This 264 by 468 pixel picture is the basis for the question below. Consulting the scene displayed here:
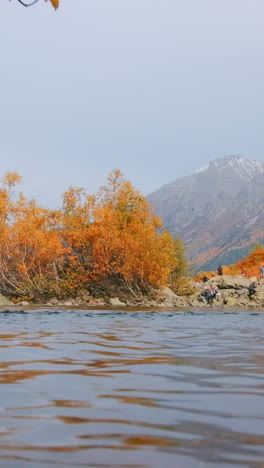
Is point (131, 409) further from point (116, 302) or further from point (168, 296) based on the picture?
point (168, 296)

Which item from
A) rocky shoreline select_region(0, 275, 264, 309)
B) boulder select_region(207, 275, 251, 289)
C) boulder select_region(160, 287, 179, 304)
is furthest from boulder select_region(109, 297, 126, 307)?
boulder select_region(207, 275, 251, 289)

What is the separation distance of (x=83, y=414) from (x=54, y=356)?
378cm

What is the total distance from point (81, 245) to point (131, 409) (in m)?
40.0

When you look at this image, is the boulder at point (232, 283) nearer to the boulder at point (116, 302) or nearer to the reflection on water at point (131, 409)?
the boulder at point (116, 302)

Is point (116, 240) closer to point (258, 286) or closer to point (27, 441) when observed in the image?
point (258, 286)

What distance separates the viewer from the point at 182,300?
38375 millimetres

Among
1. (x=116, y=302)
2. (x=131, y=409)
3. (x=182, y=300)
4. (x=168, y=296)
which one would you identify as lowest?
(x=131, y=409)

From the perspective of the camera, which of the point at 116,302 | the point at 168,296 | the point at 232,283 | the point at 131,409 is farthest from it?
the point at 232,283

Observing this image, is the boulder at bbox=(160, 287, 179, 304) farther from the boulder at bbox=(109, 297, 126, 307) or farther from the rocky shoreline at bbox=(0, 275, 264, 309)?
the boulder at bbox=(109, 297, 126, 307)

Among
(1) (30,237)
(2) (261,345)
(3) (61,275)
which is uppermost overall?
(1) (30,237)

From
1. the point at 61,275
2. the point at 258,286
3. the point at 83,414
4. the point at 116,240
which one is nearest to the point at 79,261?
the point at 61,275

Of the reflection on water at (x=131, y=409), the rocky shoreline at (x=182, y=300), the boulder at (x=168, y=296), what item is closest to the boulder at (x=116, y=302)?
the rocky shoreline at (x=182, y=300)

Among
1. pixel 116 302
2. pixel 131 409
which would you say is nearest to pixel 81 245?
pixel 116 302

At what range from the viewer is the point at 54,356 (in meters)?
7.59
